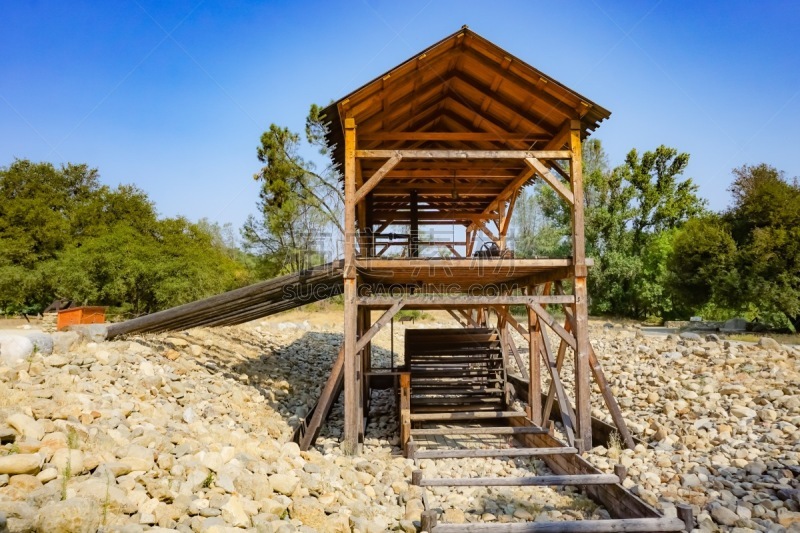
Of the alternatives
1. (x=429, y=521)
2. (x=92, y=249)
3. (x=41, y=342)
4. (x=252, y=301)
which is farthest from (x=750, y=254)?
(x=92, y=249)

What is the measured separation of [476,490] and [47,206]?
32105mm

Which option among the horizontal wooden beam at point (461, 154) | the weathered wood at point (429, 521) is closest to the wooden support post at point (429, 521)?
the weathered wood at point (429, 521)

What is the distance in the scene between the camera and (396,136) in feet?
29.6

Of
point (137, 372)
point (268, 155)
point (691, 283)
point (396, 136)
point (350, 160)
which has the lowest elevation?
point (137, 372)

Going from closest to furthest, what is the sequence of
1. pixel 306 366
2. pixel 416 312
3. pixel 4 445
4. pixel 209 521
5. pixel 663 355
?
pixel 209 521
pixel 4 445
pixel 663 355
pixel 306 366
pixel 416 312

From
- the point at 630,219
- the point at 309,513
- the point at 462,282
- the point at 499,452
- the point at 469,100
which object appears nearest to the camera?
the point at 309,513

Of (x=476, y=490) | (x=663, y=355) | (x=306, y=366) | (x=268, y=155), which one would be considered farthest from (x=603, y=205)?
(x=476, y=490)

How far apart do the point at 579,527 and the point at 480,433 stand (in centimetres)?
392

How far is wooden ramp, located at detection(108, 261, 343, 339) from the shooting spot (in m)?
8.52

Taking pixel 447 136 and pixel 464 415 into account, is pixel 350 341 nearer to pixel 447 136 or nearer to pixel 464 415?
pixel 464 415

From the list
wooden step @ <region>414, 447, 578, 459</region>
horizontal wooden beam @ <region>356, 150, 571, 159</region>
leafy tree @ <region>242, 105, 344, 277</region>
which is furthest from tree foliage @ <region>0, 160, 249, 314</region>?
wooden step @ <region>414, 447, 578, 459</region>

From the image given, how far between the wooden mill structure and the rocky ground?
565mm

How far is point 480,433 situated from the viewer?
8.50 m

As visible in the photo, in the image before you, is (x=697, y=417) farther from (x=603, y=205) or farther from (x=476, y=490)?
(x=603, y=205)
